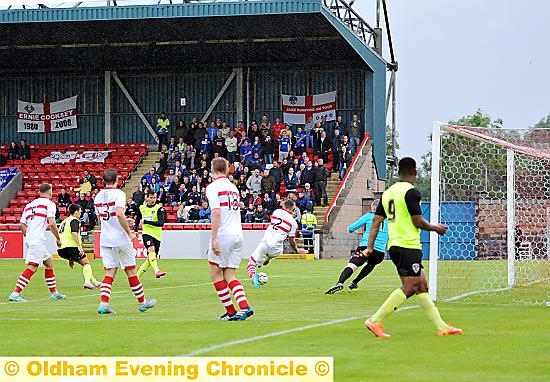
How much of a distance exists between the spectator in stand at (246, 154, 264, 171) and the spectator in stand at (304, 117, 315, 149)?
2.41m

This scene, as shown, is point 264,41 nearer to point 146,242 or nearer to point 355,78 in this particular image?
point 355,78

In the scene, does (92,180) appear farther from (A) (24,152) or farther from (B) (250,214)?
(B) (250,214)

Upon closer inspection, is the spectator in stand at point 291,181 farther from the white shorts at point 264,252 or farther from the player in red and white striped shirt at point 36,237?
the player in red and white striped shirt at point 36,237

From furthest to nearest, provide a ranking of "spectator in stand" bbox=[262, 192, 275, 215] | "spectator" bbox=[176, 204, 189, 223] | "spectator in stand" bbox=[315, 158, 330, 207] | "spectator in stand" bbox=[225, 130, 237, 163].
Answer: "spectator in stand" bbox=[225, 130, 237, 163], "spectator in stand" bbox=[315, 158, 330, 207], "spectator" bbox=[176, 204, 189, 223], "spectator in stand" bbox=[262, 192, 275, 215]

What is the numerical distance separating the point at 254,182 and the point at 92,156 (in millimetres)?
9975

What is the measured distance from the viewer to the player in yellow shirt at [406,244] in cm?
1146

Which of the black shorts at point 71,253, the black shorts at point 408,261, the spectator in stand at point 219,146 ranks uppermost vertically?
the spectator in stand at point 219,146

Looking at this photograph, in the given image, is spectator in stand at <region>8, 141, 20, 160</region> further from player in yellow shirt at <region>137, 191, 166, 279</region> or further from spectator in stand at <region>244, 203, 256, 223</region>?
player in yellow shirt at <region>137, 191, 166, 279</region>

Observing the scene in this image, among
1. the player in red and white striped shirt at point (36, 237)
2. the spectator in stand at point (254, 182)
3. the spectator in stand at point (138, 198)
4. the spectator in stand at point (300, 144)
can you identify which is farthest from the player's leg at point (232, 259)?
the spectator in stand at point (300, 144)

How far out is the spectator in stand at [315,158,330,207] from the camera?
40844 mm

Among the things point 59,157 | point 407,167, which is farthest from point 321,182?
point 407,167

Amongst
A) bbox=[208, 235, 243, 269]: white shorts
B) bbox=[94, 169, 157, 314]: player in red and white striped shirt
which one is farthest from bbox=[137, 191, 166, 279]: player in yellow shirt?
bbox=[208, 235, 243, 269]: white shorts

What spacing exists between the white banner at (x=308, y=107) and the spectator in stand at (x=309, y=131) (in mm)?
190

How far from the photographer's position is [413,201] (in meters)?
11.6
